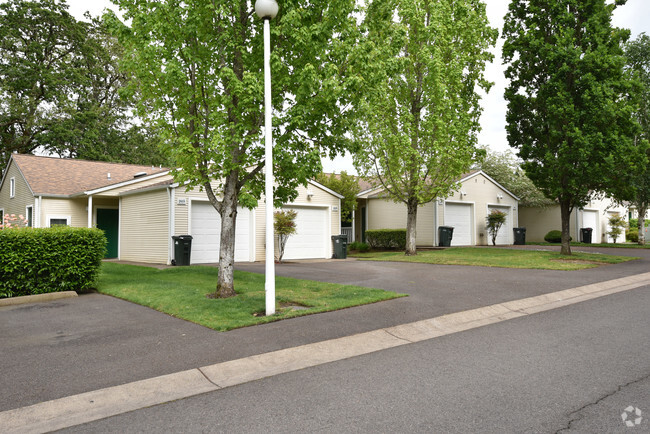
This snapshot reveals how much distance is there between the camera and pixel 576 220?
29297 millimetres

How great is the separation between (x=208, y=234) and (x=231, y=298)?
8.68 m

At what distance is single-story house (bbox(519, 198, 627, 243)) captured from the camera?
96.5ft

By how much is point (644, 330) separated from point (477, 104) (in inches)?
553

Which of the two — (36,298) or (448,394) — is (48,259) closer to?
Answer: (36,298)

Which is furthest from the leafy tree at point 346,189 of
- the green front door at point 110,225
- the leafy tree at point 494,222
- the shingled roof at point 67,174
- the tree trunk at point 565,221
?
the green front door at point 110,225

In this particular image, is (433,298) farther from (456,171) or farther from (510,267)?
(456,171)

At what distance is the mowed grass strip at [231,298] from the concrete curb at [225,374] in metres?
1.46

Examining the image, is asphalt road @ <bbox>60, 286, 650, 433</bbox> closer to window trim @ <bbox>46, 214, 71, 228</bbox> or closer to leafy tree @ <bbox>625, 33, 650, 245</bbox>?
window trim @ <bbox>46, 214, 71, 228</bbox>

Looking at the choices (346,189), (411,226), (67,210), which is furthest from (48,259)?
(346,189)

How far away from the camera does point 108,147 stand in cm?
3303

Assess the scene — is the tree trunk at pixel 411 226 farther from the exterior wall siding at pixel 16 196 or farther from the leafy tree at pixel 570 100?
the exterior wall siding at pixel 16 196

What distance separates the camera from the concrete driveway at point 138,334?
13.9ft

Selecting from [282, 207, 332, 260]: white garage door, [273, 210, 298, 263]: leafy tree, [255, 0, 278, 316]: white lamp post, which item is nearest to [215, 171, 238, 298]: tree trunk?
[255, 0, 278, 316]: white lamp post

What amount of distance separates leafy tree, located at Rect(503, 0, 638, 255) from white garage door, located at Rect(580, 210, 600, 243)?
14.5 m
